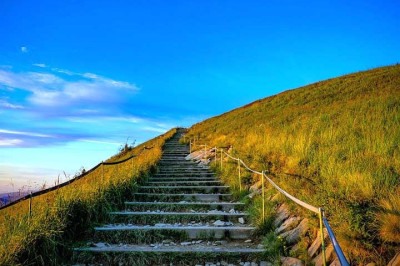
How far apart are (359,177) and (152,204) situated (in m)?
4.64

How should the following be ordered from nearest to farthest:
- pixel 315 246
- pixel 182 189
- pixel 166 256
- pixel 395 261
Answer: pixel 395 261, pixel 315 246, pixel 166 256, pixel 182 189

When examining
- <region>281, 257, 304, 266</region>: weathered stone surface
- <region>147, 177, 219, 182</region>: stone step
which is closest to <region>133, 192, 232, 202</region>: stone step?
<region>147, 177, 219, 182</region>: stone step

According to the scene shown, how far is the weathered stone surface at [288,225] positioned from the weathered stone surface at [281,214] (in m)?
0.18

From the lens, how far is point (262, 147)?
36.8 ft

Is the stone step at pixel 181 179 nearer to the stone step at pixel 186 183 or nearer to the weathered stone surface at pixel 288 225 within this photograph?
the stone step at pixel 186 183

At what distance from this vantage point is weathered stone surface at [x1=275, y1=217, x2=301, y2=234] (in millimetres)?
5706

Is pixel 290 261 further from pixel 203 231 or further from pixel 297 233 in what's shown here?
pixel 203 231

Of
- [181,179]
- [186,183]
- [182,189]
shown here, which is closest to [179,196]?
[182,189]

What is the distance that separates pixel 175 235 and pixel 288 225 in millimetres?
1978

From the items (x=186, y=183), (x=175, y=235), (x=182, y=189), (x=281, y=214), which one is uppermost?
(x=186, y=183)

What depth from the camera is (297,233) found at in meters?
5.34

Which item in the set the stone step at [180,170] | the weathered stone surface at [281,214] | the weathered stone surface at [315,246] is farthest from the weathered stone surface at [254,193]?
the stone step at [180,170]

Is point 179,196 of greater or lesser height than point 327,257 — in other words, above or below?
above

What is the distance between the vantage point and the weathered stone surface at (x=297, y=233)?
17.3 ft
